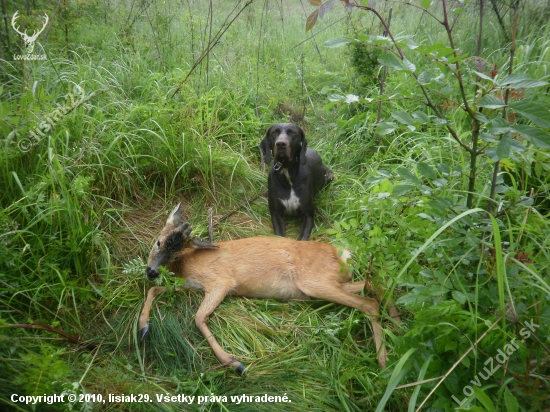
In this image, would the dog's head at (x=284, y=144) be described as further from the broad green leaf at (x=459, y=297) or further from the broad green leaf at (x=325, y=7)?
the broad green leaf at (x=459, y=297)

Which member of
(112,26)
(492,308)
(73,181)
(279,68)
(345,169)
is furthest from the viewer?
(279,68)

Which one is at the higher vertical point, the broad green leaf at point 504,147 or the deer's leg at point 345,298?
the broad green leaf at point 504,147

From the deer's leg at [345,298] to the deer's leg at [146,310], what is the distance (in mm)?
1034

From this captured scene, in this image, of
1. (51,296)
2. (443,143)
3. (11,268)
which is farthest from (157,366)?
(443,143)

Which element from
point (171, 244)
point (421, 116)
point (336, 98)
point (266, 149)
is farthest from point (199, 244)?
point (421, 116)

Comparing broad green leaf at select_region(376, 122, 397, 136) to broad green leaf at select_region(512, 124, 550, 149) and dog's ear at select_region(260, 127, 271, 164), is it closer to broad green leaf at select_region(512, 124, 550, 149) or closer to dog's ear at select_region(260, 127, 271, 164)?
broad green leaf at select_region(512, 124, 550, 149)

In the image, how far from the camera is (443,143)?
4035 mm

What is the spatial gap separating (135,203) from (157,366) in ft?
5.29

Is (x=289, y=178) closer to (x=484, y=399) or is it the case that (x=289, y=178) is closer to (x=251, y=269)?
(x=251, y=269)

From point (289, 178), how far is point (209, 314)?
188cm

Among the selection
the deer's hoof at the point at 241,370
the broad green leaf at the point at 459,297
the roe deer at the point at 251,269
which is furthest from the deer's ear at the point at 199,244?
the broad green leaf at the point at 459,297

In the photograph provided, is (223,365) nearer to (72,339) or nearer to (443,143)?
(72,339)

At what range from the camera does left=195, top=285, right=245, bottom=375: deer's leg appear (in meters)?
2.74

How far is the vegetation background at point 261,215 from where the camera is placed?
202cm
